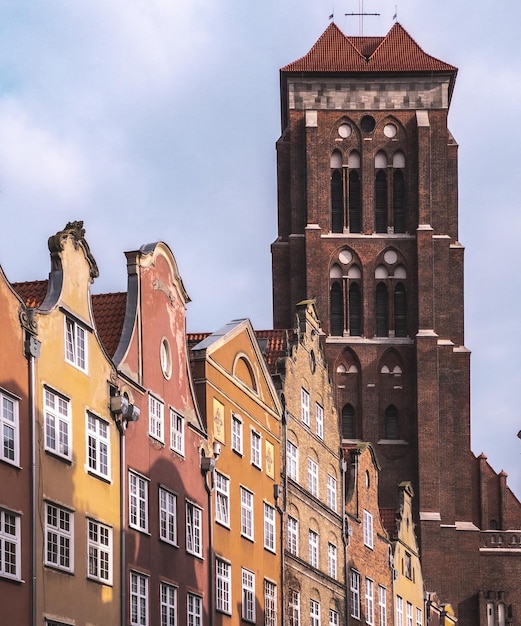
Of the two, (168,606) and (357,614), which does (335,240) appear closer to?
(357,614)

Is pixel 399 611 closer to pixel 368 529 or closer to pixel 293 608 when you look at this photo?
pixel 368 529

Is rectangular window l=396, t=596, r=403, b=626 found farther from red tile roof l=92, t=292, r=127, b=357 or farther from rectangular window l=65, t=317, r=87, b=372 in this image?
rectangular window l=65, t=317, r=87, b=372

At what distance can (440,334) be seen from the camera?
302ft

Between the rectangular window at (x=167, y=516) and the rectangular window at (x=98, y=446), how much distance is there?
11.3 ft

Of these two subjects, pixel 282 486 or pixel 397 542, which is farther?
pixel 397 542

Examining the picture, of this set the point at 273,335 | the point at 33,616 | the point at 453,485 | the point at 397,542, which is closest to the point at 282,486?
the point at 273,335

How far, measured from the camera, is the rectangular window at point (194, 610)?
4275cm

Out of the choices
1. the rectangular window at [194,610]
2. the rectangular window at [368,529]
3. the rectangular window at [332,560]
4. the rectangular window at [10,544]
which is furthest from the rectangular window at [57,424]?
the rectangular window at [368,529]

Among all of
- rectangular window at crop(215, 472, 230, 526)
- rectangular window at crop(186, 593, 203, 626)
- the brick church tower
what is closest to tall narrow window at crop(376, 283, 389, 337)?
the brick church tower

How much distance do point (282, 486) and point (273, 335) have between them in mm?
7305

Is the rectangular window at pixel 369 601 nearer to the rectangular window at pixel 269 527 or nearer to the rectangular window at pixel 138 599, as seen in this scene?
the rectangular window at pixel 269 527

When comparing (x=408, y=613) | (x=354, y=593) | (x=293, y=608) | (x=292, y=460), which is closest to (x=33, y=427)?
(x=293, y=608)

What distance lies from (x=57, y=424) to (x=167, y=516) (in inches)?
266

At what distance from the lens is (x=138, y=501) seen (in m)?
40.2
